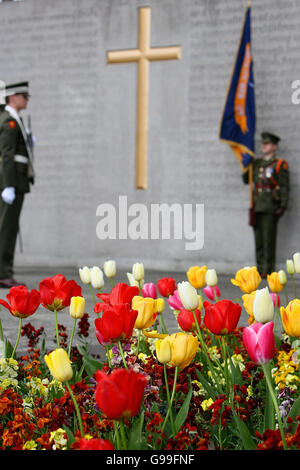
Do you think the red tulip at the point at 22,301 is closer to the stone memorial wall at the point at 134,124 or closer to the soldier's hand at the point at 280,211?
the soldier's hand at the point at 280,211

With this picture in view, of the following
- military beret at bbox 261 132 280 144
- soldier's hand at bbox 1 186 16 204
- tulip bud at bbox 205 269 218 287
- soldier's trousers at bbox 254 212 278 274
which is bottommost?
soldier's trousers at bbox 254 212 278 274

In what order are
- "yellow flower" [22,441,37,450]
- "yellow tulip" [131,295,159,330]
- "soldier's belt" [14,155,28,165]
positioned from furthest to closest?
"soldier's belt" [14,155,28,165], "yellow tulip" [131,295,159,330], "yellow flower" [22,441,37,450]

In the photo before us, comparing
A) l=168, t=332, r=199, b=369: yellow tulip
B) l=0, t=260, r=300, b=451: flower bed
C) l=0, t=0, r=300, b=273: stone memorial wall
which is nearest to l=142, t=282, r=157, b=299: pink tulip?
l=0, t=260, r=300, b=451: flower bed

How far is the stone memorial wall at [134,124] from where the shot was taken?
6.50m

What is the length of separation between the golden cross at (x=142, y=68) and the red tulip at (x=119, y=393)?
6251 mm

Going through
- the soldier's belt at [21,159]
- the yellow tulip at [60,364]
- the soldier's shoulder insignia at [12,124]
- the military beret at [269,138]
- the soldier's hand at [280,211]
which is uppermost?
the military beret at [269,138]

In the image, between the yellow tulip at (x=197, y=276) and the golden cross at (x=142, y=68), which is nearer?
the yellow tulip at (x=197, y=276)

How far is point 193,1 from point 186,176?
2084 mm

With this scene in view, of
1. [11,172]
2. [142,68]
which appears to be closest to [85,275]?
[11,172]

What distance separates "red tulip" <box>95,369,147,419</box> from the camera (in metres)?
0.68

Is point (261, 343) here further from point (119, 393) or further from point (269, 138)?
point (269, 138)

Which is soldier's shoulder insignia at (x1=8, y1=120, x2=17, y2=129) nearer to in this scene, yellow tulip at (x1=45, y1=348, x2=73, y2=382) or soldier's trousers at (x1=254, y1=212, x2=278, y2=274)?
soldier's trousers at (x1=254, y1=212, x2=278, y2=274)

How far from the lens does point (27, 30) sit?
769cm

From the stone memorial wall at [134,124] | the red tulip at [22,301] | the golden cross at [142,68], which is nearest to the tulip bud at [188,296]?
the red tulip at [22,301]
